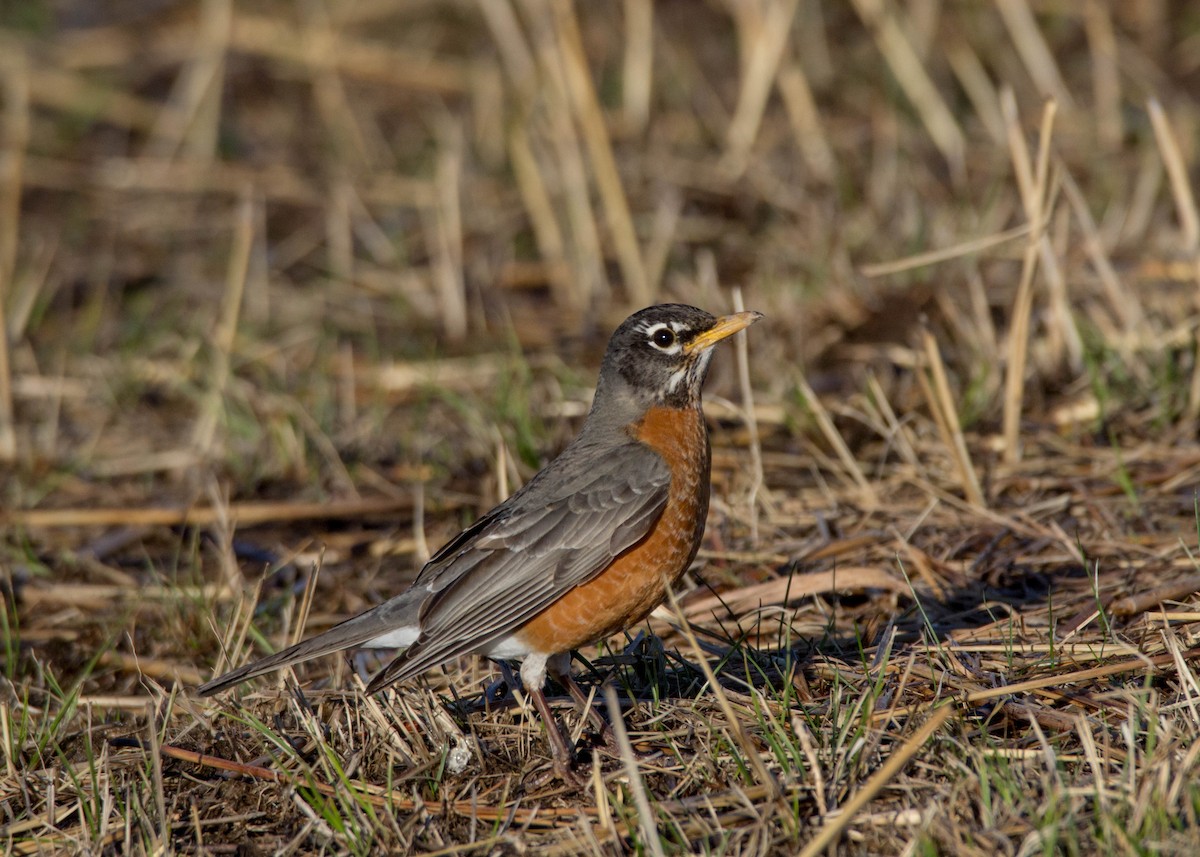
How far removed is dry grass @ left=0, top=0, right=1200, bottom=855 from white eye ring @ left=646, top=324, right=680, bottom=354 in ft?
2.81

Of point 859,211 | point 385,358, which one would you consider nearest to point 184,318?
point 385,358

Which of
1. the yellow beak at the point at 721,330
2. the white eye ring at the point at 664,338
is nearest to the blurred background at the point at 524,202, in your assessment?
the yellow beak at the point at 721,330

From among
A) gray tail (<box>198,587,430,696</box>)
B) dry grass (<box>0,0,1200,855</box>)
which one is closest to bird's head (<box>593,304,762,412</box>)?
dry grass (<box>0,0,1200,855</box>)

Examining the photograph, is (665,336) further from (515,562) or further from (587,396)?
(587,396)

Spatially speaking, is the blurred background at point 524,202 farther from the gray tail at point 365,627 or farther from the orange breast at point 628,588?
the gray tail at point 365,627

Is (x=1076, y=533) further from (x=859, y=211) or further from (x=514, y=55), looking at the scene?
(x=514, y=55)

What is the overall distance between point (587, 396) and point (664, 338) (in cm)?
197

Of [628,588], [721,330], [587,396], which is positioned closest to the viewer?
[628,588]

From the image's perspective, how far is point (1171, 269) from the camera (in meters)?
7.69

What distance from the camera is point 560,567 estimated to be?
4762 mm

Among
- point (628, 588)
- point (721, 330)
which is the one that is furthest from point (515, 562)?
point (721, 330)

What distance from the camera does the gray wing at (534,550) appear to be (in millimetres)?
4656

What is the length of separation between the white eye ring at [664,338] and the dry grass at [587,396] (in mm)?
858

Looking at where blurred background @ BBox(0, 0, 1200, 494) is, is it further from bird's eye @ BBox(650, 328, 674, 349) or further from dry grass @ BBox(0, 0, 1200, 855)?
bird's eye @ BBox(650, 328, 674, 349)
